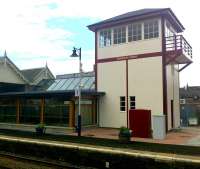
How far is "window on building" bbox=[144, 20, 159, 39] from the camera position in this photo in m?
26.2

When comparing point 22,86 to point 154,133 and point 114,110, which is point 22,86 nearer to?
point 114,110

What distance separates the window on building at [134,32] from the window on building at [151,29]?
0.52m

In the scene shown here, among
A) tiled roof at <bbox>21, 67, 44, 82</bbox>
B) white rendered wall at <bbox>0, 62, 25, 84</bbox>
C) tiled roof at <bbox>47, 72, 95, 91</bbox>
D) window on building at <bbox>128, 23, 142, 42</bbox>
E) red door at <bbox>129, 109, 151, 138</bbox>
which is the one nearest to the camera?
red door at <bbox>129, 109, 151, 138</bbox>

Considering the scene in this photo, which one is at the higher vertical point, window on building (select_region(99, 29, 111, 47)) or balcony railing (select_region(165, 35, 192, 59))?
window on building (select_region(99, 29, 111, 47))

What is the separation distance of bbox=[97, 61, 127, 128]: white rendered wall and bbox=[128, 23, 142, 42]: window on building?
2.11 m

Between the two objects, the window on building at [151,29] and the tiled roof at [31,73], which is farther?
the tiled roof at [31,73]

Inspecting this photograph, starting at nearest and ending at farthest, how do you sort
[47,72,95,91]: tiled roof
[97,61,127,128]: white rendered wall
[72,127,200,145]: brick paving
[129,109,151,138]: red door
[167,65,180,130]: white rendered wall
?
[72,127,200,145]: brick paving < [129,109,151,138]: red door < [167,65,180,130]: white rendered wall < [97,61,127,128]: white rendered wall < [47,72,95,91]: tiled roof

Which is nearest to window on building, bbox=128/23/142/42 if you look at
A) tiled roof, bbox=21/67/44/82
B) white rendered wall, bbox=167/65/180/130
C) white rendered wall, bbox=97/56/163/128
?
white rendered wall, bbox=97/56/163/128

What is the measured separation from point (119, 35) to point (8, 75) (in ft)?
57.5

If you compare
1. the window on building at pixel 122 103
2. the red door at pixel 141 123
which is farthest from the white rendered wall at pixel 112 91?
the red door at pixel 141 123

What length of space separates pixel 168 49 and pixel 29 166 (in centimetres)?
1600

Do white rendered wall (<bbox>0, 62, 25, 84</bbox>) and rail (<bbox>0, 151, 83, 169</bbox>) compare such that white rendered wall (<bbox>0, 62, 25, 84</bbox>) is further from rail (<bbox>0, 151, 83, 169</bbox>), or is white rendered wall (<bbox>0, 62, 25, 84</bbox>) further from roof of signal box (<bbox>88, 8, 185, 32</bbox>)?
rail (<bbox>0, 151, 83, 169</bbox>)

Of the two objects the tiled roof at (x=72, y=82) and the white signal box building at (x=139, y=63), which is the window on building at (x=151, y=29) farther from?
the tiled roof at (x=72, y=82)

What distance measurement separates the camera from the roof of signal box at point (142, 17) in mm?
25781
